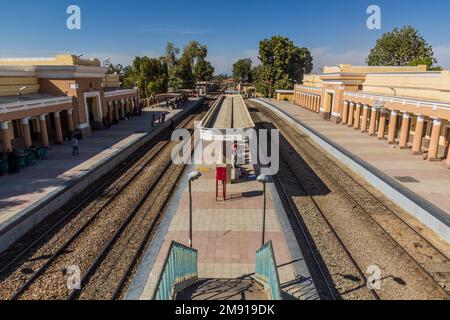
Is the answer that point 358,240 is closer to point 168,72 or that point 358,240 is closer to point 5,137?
point 5,137

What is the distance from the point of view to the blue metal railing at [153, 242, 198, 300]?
22.7 ft

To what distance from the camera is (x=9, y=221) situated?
12391mm

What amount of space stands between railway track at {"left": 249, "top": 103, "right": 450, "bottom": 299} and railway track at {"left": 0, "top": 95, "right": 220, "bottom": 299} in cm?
622

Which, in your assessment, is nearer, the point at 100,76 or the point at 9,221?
the point at 9,221

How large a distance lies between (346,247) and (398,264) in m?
1.70

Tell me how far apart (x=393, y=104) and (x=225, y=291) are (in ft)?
78.7

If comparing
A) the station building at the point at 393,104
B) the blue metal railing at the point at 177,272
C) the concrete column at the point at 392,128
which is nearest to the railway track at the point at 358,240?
the blue metal railing at the point at 177,272

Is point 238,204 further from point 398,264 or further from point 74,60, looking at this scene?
point 74,60

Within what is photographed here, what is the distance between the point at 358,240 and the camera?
40.4ft

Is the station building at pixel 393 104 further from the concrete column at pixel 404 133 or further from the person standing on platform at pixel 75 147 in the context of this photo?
the person standing on platform at pixel 75 147

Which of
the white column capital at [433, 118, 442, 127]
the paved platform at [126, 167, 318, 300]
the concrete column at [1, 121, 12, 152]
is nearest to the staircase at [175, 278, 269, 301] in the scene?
the paved platform at [126, 167, 318, 300]

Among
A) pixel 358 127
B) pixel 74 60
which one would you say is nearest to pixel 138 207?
pixel 74 60

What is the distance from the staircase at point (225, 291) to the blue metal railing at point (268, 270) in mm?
250
